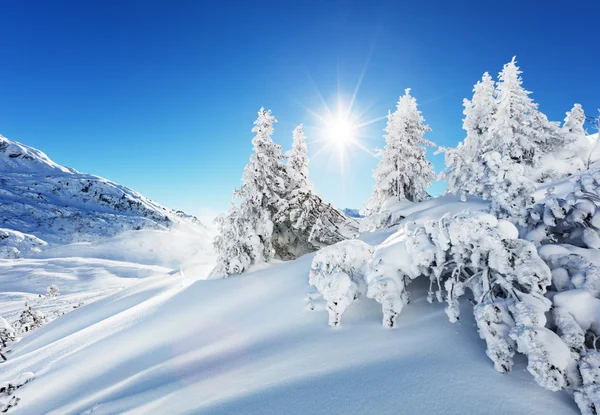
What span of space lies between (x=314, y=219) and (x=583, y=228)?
41.4 ft

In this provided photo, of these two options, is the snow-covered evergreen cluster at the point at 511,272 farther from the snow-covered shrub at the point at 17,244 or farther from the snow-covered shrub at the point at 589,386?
the snow-covered shrub at the point at 17,244

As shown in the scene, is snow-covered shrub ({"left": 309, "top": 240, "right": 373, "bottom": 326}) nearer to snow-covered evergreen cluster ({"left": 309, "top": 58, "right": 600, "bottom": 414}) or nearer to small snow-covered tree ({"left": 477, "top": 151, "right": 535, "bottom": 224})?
snow-covered evergreen cluster ({"left": 309, "top": 58, "right": 600, "bottom": 414})

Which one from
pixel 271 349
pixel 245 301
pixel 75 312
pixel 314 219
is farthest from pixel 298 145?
pixel 75 312

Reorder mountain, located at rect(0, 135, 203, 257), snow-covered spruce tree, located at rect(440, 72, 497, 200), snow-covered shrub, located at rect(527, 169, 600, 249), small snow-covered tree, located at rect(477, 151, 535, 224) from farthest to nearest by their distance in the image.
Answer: mountain, located at rect(0, 135, 203, 257)
snow-covered spruce tree, located at rect(440, 72, 497, 200)
small snow-covered tree, located at rect(477, 151, 535, 224)
snow-covered shrub, located at rect(527, 169, 600, 249)

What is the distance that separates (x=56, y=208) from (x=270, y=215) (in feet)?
468

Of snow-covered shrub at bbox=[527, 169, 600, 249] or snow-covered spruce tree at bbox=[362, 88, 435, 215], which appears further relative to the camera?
snow-covered spruce tree at bbox=[362, 88, 435, 215]

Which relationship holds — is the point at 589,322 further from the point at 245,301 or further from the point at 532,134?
the point at 532,134

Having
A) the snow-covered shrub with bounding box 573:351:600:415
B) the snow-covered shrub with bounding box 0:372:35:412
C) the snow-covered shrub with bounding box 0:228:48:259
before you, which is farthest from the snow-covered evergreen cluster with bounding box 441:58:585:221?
the snow-covered shrub with bounding box 0:228:48:259

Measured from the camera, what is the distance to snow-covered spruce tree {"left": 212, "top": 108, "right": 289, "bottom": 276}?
554 inches

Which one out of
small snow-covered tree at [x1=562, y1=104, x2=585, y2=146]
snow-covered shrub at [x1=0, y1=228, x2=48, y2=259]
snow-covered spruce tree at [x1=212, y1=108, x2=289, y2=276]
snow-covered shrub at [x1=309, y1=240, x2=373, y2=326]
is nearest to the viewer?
snow-covered shrub at [x1=309, y1=240, x2=373, y2=326]

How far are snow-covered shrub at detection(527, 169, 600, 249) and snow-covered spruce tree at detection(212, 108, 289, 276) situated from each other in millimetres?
11137

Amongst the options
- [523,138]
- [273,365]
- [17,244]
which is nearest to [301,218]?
[273,365]

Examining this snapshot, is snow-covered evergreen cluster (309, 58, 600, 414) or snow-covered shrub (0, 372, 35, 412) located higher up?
snow-covered evergreen cluster (309, 58, 600, 414)

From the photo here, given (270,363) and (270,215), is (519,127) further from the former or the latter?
(270,363)
